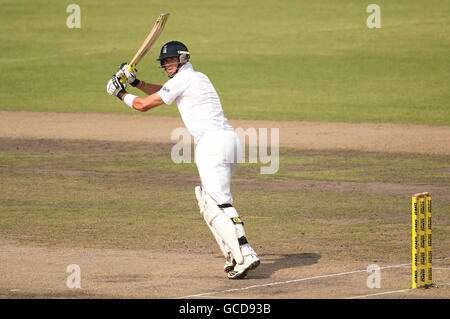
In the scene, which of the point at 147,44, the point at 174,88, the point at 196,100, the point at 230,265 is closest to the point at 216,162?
the point at 196,100

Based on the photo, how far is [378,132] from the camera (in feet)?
74.7

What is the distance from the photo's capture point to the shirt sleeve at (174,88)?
10078 mm

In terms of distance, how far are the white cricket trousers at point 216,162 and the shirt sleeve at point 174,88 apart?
0.57 m

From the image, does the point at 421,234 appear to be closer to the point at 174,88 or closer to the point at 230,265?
the point at 230,265

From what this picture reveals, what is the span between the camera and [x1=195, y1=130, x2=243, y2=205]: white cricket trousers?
9.85 meters

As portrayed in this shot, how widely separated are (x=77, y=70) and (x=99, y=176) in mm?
16509

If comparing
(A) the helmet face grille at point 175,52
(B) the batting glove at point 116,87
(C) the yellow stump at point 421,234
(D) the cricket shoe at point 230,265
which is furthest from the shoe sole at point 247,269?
(B) the batting glove at point 116,87

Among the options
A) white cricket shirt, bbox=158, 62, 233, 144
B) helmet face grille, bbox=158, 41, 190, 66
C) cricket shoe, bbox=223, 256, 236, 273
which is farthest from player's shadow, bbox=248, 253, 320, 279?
helmet face grille, bbox=158, 41, 190, 66

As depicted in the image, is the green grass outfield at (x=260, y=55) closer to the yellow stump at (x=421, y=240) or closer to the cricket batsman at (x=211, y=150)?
the cricket batsman at (x=211, y=150)

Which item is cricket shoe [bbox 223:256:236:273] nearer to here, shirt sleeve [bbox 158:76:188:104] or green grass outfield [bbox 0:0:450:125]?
shirt sleeve [bbox 158:76:188:104]

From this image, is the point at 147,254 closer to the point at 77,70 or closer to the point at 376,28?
the point at 77,70

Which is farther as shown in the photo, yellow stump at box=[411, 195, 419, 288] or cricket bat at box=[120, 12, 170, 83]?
cricket bat at box=[120, 12, 170, 83]

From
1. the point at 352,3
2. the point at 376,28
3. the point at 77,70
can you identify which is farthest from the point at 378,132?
the point at 352,3
